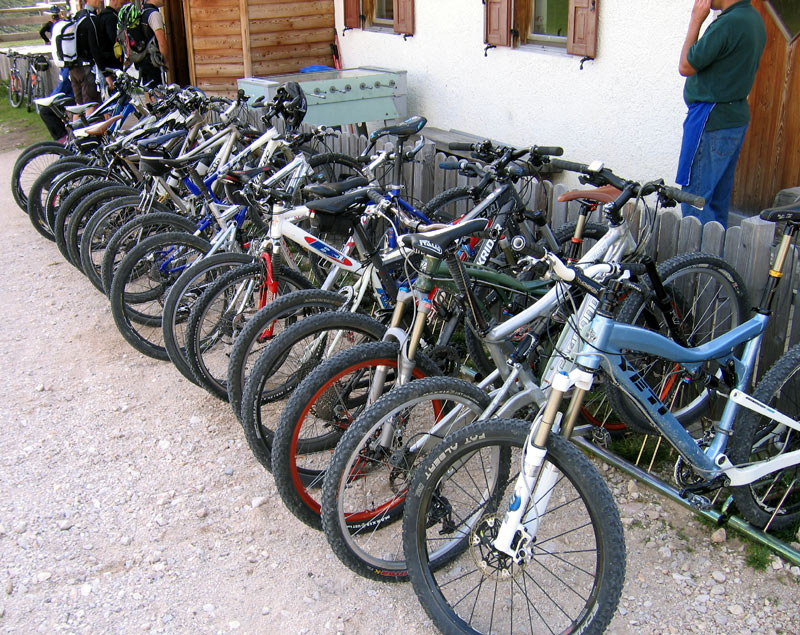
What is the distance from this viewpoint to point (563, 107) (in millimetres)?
6453

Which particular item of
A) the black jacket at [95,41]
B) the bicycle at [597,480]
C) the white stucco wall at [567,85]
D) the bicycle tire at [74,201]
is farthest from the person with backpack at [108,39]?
the bicycle at [597,480]

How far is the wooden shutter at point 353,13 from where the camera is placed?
369 inches

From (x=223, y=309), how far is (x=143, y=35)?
265 inches

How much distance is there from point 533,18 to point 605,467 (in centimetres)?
466

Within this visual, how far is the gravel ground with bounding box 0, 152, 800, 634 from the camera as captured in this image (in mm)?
2748

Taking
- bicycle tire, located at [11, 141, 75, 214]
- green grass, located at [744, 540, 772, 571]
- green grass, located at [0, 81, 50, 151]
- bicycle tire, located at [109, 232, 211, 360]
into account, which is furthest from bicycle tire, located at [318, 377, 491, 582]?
green grass, located at [0, 81, 50, 151]

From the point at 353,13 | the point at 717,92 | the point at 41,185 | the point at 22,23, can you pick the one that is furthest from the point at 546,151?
the point at 22,23

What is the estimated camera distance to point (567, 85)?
6367 millimetres

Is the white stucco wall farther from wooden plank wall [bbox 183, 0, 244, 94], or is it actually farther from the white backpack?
the white backpack

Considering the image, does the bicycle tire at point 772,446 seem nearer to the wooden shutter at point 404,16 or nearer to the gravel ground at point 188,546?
the gravel ground at point 188,546

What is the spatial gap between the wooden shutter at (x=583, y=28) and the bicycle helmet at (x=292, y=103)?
2.24m

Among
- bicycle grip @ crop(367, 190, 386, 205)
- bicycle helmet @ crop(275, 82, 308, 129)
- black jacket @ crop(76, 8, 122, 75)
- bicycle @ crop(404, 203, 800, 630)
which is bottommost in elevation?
bicycle @ crop(404, 203, 800, 630)

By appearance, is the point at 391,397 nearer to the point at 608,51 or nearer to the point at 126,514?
the point at 126,514

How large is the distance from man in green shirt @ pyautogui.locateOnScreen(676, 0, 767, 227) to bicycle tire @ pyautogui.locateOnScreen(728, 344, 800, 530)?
191cm
